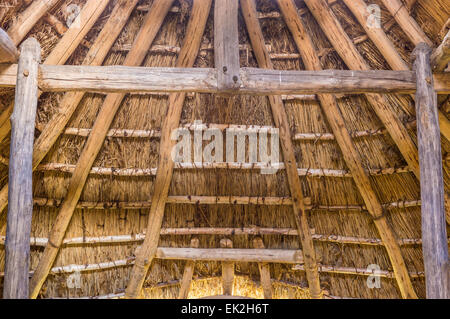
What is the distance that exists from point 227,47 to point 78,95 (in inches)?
63.3

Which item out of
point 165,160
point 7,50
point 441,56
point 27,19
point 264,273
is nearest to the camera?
point 7,50

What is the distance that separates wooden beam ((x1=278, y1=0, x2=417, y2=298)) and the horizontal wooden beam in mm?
900

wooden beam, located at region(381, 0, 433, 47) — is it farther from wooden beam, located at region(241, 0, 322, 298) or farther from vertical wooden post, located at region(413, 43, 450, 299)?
wooden beam, located at region(241, 0, 322, 298)

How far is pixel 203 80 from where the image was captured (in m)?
2.80

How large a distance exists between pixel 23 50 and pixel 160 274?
114 inches

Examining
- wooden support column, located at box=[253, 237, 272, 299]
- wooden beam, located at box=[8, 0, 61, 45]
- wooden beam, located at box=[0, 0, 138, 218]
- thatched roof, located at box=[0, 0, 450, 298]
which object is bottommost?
wooden support column, located at box=[253, 237, 272, 299]

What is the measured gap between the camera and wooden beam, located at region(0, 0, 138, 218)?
11.4 ft

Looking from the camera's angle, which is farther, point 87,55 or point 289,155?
point 289,155

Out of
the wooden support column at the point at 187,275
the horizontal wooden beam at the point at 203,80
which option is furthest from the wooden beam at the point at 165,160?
the horizontal wooden beam at the point at 203,80

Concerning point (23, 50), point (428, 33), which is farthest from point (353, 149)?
point (23, 50)

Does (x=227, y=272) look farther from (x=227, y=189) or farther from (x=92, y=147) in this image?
(x=92, y=147)

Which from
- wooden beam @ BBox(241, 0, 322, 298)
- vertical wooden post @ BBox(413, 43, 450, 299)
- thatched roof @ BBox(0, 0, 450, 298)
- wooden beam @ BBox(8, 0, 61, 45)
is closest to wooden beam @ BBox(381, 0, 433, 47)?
vertical wooden post @ BBox(413, 43, 450, 299)

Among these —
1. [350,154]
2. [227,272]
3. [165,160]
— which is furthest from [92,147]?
[350,154]

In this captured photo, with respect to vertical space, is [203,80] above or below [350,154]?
above
